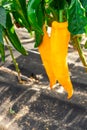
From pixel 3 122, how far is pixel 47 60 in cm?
139

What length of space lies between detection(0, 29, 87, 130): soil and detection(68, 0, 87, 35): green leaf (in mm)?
1399

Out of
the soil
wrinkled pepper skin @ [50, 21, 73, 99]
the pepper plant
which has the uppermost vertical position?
the pepper plant

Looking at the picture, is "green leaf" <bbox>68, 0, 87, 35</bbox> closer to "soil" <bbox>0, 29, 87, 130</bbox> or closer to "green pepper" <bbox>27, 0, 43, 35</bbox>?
"green pepper" <bbox>27, 0, 43, 35</bbox>

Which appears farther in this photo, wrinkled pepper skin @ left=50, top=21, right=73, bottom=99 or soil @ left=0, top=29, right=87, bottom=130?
soil @ left=0, top=29, right=87, bottom=130

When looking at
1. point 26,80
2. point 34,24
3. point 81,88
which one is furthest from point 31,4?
point 26,80

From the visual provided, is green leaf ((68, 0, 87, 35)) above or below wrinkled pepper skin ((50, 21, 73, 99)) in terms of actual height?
above

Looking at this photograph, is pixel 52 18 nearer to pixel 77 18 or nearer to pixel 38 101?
pixel 77 18

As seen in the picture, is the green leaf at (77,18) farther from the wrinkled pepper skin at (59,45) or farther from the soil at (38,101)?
the soil at (38,101)

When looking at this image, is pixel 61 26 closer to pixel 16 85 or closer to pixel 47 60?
pixel 47 60

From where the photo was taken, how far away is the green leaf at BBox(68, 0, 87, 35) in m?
0.73

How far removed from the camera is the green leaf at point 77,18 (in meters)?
0.73

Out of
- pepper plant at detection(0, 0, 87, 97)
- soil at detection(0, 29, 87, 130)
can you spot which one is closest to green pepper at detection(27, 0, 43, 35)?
pepper plant at detection(0, 0, 87, 97)

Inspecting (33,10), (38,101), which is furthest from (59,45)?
(38,101)

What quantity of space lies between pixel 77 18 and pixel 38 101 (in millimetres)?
1687
